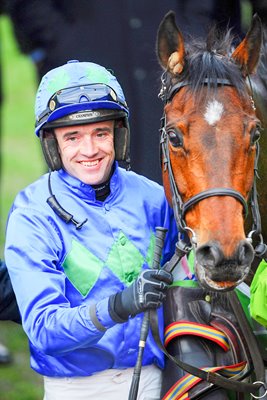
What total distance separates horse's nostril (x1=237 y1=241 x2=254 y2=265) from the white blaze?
0.49m

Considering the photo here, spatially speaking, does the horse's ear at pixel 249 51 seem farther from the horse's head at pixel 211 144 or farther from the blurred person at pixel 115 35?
the blurred person at pixel 115 35

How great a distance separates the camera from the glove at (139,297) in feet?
12.8

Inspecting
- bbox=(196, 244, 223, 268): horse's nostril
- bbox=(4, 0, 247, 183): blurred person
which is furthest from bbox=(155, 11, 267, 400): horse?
bbox=(4, 0, 247, 183): blurred person

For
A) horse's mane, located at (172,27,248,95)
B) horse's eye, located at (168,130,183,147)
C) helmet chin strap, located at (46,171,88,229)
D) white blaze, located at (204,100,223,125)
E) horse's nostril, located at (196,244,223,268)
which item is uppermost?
horse's mane, located at (172,27,248,95)

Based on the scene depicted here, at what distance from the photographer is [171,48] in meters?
4.18

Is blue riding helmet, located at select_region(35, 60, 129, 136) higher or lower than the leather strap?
higher

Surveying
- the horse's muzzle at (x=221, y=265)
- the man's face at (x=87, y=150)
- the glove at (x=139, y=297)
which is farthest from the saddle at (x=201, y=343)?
the man's face at (x=87, y=150)

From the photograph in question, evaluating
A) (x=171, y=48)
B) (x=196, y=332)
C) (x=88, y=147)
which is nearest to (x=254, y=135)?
(x=171, y=48)

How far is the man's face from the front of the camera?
4.35 m

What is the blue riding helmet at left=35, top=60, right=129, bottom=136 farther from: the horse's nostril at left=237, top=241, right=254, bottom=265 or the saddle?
the horse's nostril at left=237, top=241, right=254, bottom=265

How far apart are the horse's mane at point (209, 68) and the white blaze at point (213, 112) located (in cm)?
8

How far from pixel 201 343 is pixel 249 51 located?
1.15 m

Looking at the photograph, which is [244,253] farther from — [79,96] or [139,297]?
[79,96]

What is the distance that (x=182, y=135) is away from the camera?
4.04 m
